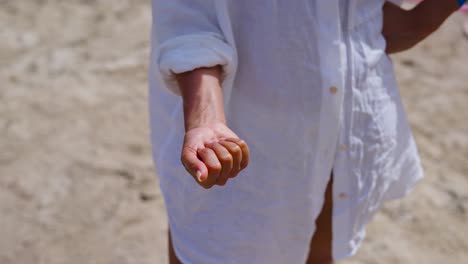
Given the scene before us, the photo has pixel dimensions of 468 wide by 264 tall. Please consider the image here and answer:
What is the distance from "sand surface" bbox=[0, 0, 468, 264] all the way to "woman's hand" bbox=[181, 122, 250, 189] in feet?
3.76

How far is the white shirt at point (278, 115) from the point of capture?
102cm

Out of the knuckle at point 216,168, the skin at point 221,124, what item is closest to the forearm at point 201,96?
the skin at point 221,124

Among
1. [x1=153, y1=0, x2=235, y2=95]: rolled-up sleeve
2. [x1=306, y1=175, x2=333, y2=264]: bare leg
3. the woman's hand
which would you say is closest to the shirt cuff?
[x1=153, y1=0, x2=235, y2=95]: rolled-up sleeve

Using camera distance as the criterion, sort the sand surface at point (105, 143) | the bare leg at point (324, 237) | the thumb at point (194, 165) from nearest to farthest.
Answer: the thumb at point (194, 165)
the bare leg at point (324, 237)
the sand surface at point (105, 143)

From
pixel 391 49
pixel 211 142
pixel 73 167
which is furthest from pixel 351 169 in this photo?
pixel 73 167

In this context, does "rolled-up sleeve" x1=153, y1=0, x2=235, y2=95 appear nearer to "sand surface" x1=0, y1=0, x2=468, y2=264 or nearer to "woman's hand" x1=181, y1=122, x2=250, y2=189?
"woman's hand" x1=181, y1=122, x2=250, y2=189

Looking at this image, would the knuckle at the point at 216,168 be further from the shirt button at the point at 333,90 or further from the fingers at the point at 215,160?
the shirt button at the point at 333,90

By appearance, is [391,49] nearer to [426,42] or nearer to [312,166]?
[312,166]

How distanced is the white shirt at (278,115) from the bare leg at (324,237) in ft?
0.07

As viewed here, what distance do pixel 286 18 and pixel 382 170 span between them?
37 cm

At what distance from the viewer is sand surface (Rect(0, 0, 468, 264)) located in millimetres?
2000

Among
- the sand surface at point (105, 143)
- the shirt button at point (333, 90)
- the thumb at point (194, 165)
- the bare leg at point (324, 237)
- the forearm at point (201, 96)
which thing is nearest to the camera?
the thumb at point (194, 165)

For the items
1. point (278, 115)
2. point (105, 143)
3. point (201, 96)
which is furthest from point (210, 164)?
point (105, 143)

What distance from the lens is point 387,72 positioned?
122cm
